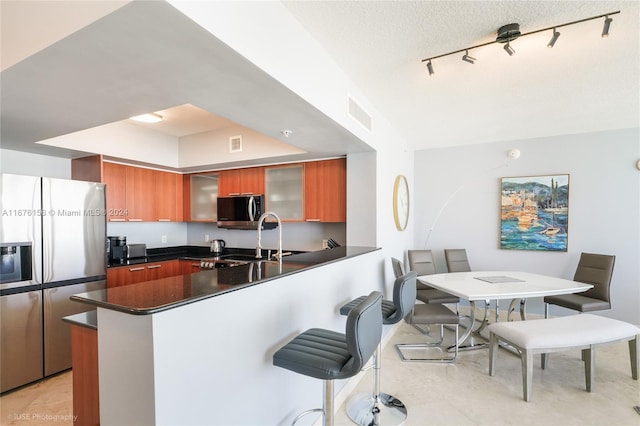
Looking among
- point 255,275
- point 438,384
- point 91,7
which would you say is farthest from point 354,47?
point 438,384

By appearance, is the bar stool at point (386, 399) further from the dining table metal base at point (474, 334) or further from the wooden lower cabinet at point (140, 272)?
the wooden lower cabinet at point (140, 272)

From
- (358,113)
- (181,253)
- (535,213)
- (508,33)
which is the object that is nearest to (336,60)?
(358,113)

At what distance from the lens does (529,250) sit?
4.21 m

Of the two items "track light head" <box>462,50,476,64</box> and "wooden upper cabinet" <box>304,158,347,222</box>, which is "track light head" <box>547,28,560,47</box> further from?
"wooden upper cabinet" <box>304,158,347,222</box>

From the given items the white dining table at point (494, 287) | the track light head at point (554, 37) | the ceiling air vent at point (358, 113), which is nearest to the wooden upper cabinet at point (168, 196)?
the ceiling air vent at point (358, 113)

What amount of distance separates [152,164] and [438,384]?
14.2 ft

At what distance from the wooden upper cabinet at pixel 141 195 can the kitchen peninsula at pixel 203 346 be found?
9.52 feet

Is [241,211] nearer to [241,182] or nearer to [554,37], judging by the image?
[241,182]

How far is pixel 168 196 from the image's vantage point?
178 inches

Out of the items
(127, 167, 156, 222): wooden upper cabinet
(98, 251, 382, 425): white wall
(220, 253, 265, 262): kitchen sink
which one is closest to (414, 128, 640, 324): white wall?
(220, 253, 265, 262): kitchen sink

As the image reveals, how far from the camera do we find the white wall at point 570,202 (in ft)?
12.3

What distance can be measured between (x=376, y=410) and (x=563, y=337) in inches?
63.6

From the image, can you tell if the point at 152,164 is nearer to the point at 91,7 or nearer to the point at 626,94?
the point at 91,7

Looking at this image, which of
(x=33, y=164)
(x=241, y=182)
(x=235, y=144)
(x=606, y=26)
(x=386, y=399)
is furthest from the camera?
(x=241, y=182)
